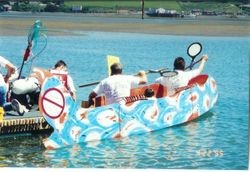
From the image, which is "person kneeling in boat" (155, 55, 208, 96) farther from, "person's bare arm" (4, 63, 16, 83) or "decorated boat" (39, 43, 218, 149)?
"person's bare arm" (4, 63, 16, 83)

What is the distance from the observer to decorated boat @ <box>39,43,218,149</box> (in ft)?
20.8

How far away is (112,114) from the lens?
6395mm

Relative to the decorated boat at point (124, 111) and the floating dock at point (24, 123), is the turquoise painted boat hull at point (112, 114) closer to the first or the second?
the decorated boat at point (124, 111)

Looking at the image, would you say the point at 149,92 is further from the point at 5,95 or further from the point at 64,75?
the point at 5,95

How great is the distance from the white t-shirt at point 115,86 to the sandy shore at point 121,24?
40 centimetres

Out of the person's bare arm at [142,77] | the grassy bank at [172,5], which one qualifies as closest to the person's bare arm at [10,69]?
the grassy bank at [172,5]

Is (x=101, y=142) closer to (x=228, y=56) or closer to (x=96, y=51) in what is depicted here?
A: (x=96, y=51)

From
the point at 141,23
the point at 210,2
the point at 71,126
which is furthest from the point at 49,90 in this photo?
the point at 210,2

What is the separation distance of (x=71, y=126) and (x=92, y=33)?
29.3 inches

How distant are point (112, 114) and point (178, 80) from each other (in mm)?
605

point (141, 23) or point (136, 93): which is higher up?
point (141, 23)

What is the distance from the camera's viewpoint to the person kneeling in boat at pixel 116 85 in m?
6.43

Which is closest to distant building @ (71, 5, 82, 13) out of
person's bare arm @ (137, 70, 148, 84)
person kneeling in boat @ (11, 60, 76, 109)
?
person kneeling in boat @ (11, 60, 76, 109)

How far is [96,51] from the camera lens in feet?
21.2
